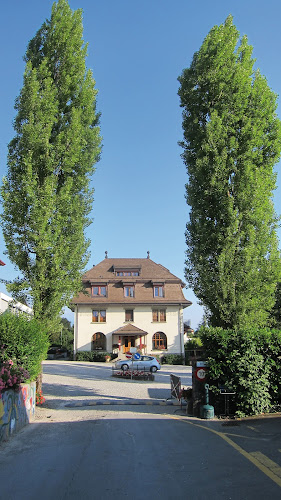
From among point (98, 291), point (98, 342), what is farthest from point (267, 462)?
point (98, 291)

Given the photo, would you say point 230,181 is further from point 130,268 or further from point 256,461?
point 130,268

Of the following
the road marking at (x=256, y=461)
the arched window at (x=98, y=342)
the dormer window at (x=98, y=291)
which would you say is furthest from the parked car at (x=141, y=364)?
the road marking at (x=256, y=461)

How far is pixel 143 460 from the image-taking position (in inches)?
263

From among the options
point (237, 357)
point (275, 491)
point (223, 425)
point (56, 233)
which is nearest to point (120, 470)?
point (275, 491)

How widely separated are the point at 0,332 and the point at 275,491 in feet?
28.2

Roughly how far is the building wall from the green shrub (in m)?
27.7

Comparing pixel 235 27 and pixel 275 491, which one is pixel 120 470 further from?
pixel 235 27

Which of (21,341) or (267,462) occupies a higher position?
(21,341)

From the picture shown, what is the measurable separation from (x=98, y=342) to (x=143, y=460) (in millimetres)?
33297

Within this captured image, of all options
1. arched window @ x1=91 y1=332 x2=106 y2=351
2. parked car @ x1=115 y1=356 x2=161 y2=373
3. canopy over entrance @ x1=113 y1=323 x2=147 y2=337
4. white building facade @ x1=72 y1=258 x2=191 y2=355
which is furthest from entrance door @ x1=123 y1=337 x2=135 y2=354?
parked car @ x1=115 y1=356 x2=161 y2=373

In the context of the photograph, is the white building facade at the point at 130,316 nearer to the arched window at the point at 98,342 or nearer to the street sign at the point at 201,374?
Result: the arched window at the point at 98,342

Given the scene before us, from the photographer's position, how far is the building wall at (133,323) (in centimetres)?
3903

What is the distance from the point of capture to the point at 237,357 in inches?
440

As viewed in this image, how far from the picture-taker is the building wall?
3903 cm
